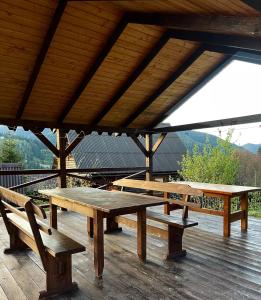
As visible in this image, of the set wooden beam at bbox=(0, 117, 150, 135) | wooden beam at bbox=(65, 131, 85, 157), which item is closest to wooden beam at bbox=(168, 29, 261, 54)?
wooden beam at bbox=(0, 117, 150, 135)

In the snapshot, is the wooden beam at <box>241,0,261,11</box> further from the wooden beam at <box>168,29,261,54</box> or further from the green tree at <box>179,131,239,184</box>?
the green tree at <box>179,131,239,184</box>

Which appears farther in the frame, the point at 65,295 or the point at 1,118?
the point at 1,118

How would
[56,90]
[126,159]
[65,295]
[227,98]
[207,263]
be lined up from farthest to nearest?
[126,159] → [227,98] → [56,90] → [207,263] → [65,295]

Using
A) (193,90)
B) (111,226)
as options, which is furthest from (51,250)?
(193,90)

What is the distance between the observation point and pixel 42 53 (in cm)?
430

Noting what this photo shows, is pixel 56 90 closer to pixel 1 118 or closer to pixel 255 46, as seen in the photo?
pixel 1 118

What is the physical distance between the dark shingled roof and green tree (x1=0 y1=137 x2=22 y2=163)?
5145 mm

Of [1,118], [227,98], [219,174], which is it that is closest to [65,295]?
[1,118]

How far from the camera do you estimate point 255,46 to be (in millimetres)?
2924

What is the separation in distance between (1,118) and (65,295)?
12.7 ft

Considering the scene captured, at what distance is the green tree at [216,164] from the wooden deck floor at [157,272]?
5213mm

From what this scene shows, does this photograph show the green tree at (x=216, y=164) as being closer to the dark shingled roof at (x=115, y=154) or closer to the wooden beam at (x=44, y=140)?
the dark shingled roof at (x=115, y=154)

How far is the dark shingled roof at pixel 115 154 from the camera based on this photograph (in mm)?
13164

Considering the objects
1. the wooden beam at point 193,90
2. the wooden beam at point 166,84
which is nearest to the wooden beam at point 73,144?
the wooden beam at point 166,84
